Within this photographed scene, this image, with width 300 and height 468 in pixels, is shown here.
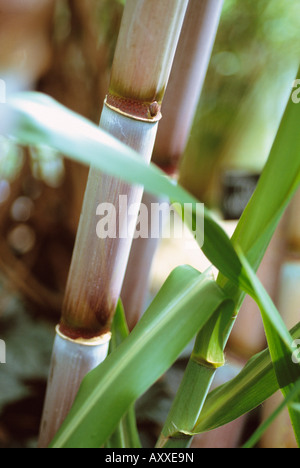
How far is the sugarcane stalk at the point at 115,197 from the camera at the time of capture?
321 millimetres

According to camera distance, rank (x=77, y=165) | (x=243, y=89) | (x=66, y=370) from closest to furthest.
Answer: (x=66, y=370) → (x=77, y=165) → (x=243, y=89)

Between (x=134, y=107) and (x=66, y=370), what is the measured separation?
0.22m

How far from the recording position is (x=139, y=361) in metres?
0.32

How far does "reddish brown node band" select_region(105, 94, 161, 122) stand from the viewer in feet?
1.11

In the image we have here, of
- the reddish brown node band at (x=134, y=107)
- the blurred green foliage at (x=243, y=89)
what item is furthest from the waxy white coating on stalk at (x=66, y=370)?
the blurred green foliage at (x=243, y=89)

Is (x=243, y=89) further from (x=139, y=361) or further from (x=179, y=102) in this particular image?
(x=139, y=361)

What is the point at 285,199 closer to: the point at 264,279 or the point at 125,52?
the point at 125,52

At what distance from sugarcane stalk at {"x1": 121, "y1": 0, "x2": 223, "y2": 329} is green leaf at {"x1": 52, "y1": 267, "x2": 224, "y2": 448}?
0.22m

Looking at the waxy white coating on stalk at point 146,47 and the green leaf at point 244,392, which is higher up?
the waxy white coating on stalk at point 146,47

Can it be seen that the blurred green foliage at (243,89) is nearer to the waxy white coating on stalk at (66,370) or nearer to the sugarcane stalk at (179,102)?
the sugarcane stalk at (179,102)

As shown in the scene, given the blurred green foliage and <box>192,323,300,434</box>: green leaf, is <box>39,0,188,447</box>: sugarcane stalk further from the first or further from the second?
the blurred green foliage

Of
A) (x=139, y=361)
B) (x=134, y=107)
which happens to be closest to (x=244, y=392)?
(x=139, y=361)

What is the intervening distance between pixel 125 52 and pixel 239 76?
1.13 metres

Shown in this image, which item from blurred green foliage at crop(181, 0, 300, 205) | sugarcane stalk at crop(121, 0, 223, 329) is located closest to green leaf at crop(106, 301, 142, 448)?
sugarcane stalk at crop(121, 0, 223, 329)
